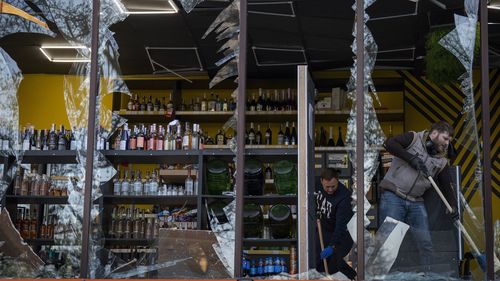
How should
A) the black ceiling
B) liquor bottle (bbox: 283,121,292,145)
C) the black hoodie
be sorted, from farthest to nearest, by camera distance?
liquor bottle (bbox: 283,121,292,145) < the black ceiling < the black hoodie

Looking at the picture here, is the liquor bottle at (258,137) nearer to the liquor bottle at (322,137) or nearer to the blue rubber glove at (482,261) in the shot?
the liquor bottle at (322,137)

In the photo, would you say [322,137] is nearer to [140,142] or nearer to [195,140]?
[195,140]

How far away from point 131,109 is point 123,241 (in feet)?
11.8

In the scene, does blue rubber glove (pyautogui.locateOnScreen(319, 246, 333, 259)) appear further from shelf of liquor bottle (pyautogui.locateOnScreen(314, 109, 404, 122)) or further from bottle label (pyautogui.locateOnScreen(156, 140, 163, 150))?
shelf of liquor bottle (pyautogui.locateOnScreen(314, 109, 404, 122))

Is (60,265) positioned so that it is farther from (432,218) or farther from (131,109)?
(131,109)

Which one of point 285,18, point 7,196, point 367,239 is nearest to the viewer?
point 367,239

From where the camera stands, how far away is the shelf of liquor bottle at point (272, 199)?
26.6 feet

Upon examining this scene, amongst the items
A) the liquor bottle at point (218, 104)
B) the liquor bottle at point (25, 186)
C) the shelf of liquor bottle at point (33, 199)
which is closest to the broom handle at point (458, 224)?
the shelf of liquor bottle at point (33, 199)

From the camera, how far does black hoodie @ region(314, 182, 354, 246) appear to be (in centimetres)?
727

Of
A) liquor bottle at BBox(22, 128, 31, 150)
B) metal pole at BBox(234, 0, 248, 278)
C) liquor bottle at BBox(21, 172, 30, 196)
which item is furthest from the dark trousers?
liquor bottle at BBox(21, 172, 30, 196)

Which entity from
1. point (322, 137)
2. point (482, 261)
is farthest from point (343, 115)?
point (482, 261)

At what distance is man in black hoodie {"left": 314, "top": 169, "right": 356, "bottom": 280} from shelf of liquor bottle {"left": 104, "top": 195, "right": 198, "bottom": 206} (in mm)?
1430

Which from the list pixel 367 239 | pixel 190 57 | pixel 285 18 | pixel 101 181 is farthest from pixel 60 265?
pixel 190 57

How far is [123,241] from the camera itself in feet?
26.7
